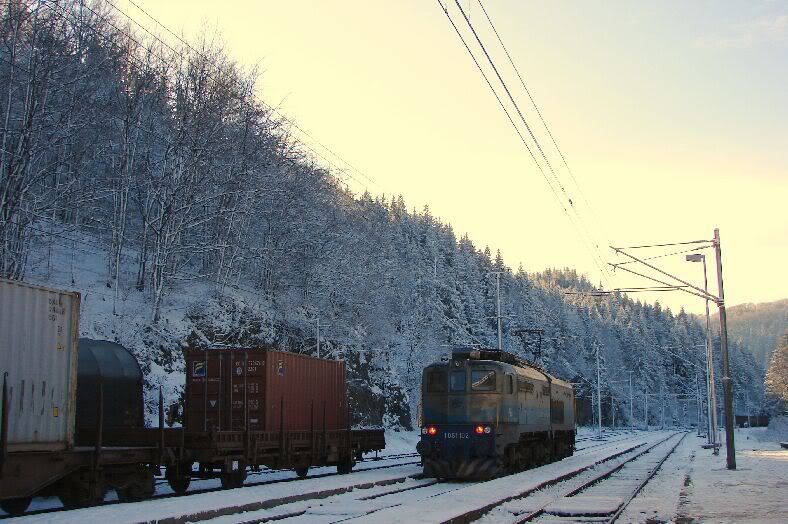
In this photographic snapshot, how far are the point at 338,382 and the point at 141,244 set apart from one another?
18616 mm

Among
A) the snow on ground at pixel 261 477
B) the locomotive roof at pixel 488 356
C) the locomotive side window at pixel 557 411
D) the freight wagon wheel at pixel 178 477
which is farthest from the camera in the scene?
the locomotive side window at pixel 557 411

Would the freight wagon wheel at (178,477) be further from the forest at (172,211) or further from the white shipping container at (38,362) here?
the forest at (172,211)

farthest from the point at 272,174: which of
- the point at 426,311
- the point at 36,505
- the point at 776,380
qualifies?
the point at 776,380

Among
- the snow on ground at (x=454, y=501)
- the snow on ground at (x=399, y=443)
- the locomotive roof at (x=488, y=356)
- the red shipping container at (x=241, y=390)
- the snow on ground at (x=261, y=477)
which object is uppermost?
the locomotive roof at (x=488, y=356)

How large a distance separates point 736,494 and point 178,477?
13439 millimetres

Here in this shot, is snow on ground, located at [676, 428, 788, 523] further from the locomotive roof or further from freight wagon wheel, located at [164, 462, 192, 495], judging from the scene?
freight wagon wheel, located at [164, 462, 192, 495]

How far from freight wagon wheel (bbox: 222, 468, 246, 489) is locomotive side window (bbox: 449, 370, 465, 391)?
739cm

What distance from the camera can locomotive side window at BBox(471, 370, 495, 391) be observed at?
24.2 meters

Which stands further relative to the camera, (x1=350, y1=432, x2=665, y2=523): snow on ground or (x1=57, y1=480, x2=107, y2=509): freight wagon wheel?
(x1=57, y1=480, x2=107, y2=509): freight wagon wheel

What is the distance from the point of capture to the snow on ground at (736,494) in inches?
570

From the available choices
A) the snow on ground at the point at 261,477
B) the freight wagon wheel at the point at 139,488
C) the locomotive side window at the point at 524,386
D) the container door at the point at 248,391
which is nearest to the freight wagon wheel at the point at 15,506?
the snow on ground at the point at 261,477

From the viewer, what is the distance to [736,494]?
61.3 feet

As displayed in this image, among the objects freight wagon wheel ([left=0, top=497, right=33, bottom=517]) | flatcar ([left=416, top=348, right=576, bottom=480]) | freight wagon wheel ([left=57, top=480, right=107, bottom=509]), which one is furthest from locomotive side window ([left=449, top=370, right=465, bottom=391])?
freight wagon wheel ([left=0, top=497, right=33, bottom=517])

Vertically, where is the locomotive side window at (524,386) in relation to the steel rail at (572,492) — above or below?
above
